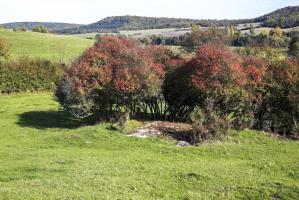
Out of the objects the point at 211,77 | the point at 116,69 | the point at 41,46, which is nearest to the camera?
the point at 211,77

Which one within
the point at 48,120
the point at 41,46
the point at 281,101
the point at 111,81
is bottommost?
the point at 48,120

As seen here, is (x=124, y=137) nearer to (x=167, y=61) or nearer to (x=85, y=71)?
(x=85, y=71)

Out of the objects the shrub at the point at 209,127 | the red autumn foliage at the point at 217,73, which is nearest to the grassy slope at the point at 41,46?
the red autumn foliage at the point at 217,73

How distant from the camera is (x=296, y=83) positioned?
2712cm

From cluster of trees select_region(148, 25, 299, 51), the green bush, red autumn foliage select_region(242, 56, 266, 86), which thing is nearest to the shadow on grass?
red autumn foliage select_region(242, 56, 266, 86)

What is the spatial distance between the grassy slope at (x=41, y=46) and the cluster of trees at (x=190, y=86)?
47.8 meters

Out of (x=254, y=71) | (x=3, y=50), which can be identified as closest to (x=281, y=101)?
(x=254, y=71)

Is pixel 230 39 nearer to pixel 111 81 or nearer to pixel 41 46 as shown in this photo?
pixel 41 46

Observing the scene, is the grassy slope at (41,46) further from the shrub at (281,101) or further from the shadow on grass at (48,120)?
the shrub at (281,101)

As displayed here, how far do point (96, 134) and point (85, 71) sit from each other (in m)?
5.81

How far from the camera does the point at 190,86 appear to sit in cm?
2784

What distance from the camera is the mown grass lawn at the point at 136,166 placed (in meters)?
13.6

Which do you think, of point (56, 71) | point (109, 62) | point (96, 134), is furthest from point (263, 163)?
point (56, 71)

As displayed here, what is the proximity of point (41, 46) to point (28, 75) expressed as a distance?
36.0 metres
